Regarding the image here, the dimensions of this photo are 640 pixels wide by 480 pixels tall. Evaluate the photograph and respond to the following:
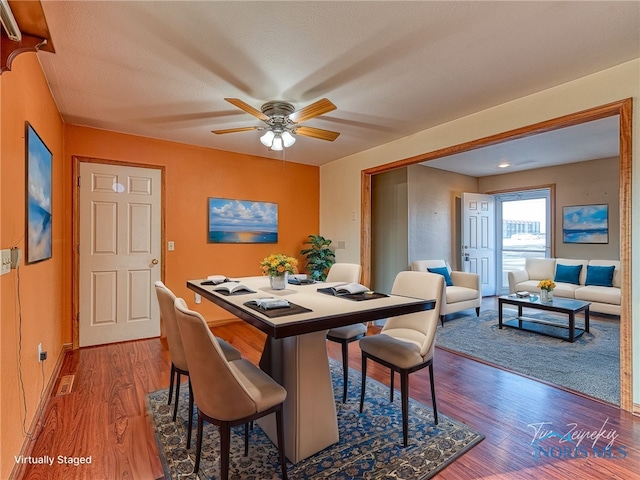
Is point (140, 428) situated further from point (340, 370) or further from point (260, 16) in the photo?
point (260, 16)

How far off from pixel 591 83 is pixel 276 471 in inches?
132

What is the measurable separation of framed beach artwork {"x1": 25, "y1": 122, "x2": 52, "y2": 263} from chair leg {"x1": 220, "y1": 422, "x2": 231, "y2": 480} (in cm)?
155

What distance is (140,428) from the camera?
2107mm

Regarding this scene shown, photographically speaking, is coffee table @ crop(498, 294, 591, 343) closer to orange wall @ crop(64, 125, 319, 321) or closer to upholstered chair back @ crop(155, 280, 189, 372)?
orange wall @ crop(64, 125, 319, 321)

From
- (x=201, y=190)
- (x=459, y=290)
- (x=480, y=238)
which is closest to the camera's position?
(x=201, y=190)

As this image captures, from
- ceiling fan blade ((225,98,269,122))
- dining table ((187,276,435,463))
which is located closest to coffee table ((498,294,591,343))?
dining table ((187,276,435,463))

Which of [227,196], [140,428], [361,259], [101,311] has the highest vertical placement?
[227,196]

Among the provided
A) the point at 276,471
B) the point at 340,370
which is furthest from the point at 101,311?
the point at 276,471

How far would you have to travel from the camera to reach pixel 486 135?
10.2ft

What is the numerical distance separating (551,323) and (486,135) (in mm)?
2689

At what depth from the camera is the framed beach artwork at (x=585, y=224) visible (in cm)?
542

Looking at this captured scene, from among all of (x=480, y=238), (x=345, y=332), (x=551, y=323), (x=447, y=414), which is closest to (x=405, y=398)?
(x=447, y=414)

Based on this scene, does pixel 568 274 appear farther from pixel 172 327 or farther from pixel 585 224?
pixel 172 327

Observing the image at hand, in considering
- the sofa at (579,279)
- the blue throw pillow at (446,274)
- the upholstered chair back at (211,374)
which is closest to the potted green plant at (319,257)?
the blue throw pillow at (446,274)
